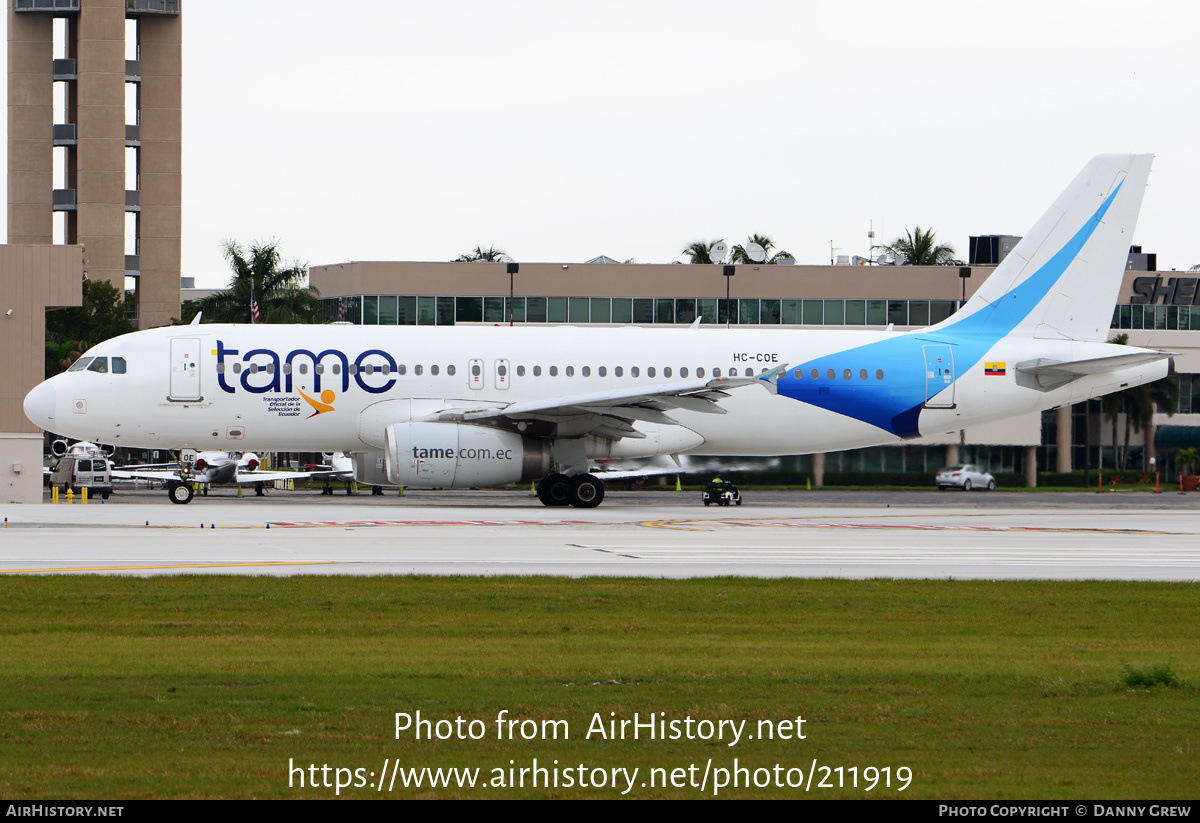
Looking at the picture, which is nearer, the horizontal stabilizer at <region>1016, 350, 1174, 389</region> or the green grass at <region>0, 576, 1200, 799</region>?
the green grass at <region>0, 576, 1200, 799</region>

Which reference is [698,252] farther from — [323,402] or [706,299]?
[323,402]

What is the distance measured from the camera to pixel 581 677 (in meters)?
10.9

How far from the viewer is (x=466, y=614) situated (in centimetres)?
1471

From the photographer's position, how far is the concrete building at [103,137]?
301 feet

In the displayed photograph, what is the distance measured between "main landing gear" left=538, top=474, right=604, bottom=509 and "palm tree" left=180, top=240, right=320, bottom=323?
37.8 m

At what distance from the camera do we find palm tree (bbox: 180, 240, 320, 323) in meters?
70.9

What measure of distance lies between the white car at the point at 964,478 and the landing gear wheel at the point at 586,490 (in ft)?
91.0

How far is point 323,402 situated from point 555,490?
616cm

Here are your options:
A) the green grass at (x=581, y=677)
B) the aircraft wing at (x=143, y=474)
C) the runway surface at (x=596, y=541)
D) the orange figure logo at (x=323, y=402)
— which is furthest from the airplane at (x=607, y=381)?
the green grass at (x=581, y=677)

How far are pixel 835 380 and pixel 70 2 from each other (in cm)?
7437

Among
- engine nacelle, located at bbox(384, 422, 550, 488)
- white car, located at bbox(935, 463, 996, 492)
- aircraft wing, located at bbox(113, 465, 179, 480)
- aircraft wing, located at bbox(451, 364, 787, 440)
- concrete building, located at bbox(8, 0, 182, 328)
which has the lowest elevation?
white car, located at bbox(935, 463, 996, 492)

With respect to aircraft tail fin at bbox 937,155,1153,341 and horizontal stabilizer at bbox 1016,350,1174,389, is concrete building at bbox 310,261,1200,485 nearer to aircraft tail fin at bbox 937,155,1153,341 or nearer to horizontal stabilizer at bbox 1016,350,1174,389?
aircraft tail fin at bbox 937,155,1153,341

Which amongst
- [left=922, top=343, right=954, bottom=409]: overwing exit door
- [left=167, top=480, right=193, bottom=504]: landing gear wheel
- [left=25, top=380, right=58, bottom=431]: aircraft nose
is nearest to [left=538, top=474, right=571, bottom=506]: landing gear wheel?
[left=167, top=480, right=193, bottom=504]: landing gear wheel
